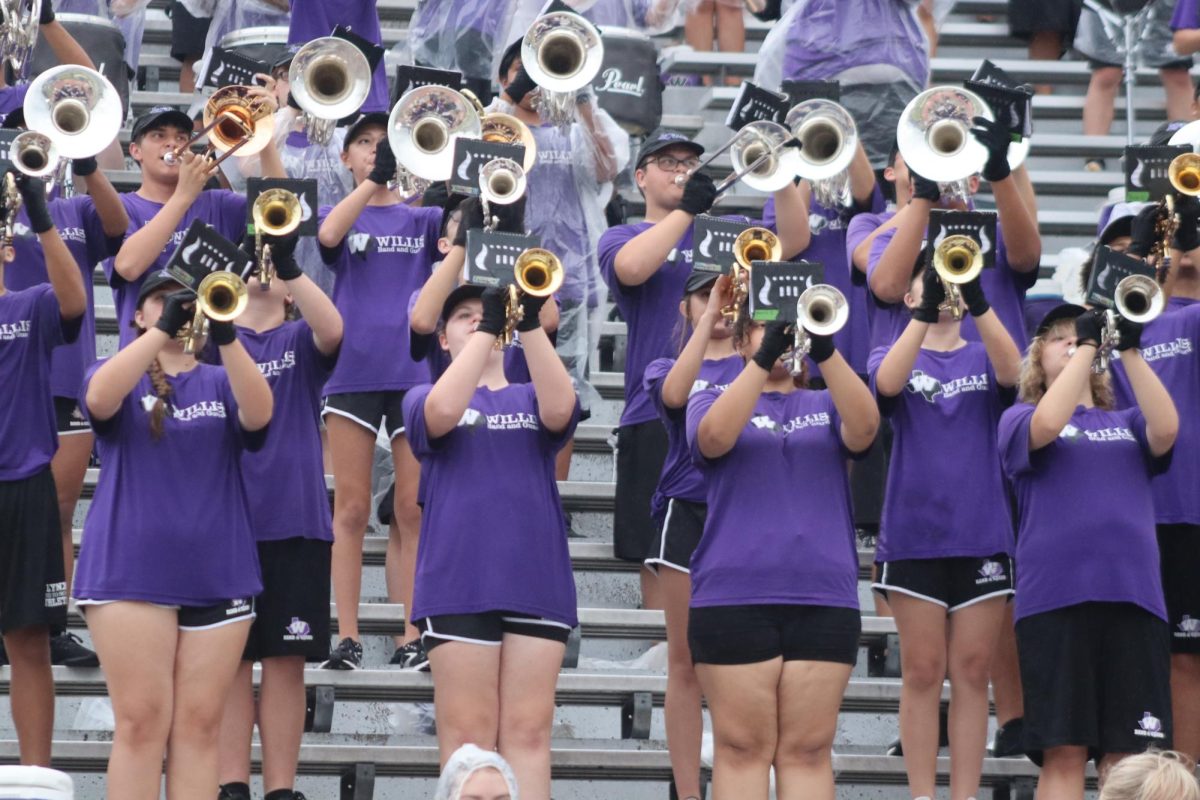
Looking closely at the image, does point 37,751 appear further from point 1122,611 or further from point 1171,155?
point 1171,155

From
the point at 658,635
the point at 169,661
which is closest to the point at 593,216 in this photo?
the point at 658,635

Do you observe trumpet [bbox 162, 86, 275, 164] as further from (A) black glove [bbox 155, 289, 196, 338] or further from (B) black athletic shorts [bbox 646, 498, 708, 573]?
(B) black athletic shorts [bbox 646, 498, 708, 573]

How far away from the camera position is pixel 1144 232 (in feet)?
22.4

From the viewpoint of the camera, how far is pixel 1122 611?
20.8ft

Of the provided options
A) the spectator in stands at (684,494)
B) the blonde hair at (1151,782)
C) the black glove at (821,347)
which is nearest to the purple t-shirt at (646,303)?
the spectator in stands at (684,494)

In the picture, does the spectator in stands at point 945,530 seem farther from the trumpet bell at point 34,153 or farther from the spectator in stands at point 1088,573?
the trumpet bell at point 34,153

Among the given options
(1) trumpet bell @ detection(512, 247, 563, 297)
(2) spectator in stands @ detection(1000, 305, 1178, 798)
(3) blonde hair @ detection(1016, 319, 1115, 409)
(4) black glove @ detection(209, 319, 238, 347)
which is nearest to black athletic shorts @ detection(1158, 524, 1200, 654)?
(2) spectator in stands @ detection(1000, 305, 1178, 798)

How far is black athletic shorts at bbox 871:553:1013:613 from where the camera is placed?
6.57 meters

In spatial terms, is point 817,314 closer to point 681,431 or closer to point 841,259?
point 681,431

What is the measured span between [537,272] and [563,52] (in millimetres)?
1856

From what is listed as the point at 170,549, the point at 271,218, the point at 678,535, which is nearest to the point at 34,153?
the point at 271,218

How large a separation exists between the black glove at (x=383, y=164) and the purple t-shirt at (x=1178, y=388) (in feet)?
8.14

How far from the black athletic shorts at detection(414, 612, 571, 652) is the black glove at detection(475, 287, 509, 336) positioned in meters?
0.80

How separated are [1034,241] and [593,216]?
2.00 meters
